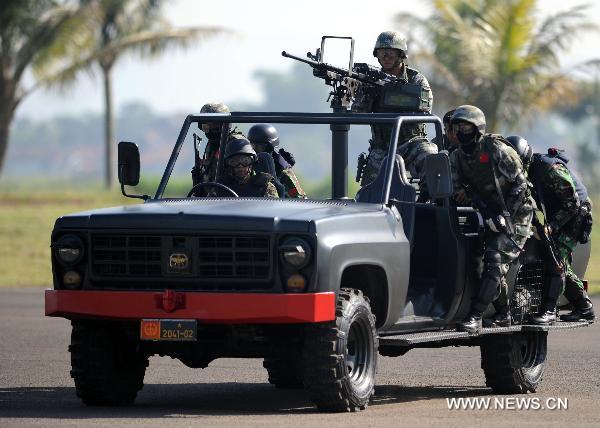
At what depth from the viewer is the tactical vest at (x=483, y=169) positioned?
43.8 ft

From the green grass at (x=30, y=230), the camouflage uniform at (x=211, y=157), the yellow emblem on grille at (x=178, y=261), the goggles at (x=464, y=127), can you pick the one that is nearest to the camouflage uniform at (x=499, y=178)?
the goggles at (x=464, y=127)

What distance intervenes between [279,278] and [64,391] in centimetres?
279

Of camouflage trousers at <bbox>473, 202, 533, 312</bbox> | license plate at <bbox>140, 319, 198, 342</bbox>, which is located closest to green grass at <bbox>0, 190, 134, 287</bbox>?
camouflage trousers at <bbox>473, 202, 533, 312</bbox>

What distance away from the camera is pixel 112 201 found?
47.4m

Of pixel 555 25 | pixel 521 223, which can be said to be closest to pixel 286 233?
pixel 521 223

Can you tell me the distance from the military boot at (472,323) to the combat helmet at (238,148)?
1.87 meters

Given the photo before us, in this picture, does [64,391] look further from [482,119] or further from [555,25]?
[555,25]

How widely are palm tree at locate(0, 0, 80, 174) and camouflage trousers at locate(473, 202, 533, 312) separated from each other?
2828cm

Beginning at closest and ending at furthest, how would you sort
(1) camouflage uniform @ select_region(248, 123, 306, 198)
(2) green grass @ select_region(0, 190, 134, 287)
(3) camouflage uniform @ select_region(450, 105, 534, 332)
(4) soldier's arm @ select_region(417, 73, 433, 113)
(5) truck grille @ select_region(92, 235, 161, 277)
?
1. (5) truck grille @ select_region(92, 235, 161, 277)
2. (3) camouflage uniform @ select_region(450, 105, 534, 332)
3. (4) soldier's arm @ select_region(417, 73, 433, 113)
4. (1) camouflage uniform @ select_region(248, 123, 306, 198)
5. (2) green grass @ select_region(0, 190, 134, 287)

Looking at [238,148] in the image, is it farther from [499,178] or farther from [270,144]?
[270,144]

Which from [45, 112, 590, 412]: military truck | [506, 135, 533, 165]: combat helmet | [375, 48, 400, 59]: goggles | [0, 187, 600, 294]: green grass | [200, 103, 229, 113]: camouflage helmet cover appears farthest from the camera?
[0, 187, 600, 294]: green grass

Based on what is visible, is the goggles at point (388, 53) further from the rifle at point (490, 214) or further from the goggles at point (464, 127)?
the rifle at point (490, 214)

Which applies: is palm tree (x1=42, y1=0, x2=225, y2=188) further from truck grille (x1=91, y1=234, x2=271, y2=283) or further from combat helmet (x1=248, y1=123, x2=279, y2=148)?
truck grille (x1=91, y1=234, x2=271, y2=283)

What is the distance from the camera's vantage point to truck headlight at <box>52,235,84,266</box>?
11797mm
